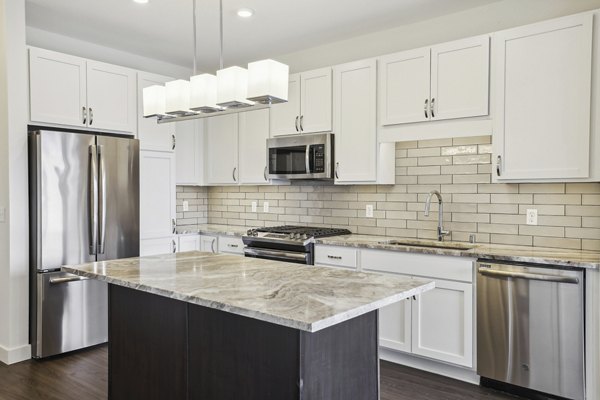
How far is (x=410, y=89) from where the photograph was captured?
11.5 ft

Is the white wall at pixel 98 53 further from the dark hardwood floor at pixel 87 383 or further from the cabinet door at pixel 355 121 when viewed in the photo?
the dark hardwood floor at pixel 87 383

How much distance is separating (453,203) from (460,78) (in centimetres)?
97

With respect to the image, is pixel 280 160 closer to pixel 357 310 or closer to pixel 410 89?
pixel 410 89

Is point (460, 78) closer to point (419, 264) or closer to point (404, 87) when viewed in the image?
point (404, 87)

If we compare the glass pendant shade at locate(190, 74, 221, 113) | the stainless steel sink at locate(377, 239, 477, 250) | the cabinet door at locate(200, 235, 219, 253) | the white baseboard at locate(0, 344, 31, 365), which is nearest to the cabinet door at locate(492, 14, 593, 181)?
the stainless steel sink at locate(377, 239, 477, 250)

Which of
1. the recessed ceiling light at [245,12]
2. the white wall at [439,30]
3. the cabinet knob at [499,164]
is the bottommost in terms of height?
the cabinet knob at [499,164]

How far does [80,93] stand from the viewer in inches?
→ 150

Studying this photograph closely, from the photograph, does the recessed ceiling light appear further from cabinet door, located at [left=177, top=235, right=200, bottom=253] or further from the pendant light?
cabinet door, located at [left=177, top=235, right=200, bottom=253]

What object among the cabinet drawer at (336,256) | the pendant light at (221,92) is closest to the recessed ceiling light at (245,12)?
the pendant light at (221,92)

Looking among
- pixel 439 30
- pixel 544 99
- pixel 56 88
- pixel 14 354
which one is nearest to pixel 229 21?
pixel 56 88

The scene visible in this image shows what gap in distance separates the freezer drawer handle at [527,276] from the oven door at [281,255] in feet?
4.57

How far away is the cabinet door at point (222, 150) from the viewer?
4824 millimetres

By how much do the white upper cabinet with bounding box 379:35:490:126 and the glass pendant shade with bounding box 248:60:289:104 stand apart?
1439mm

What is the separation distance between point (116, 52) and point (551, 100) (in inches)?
153
